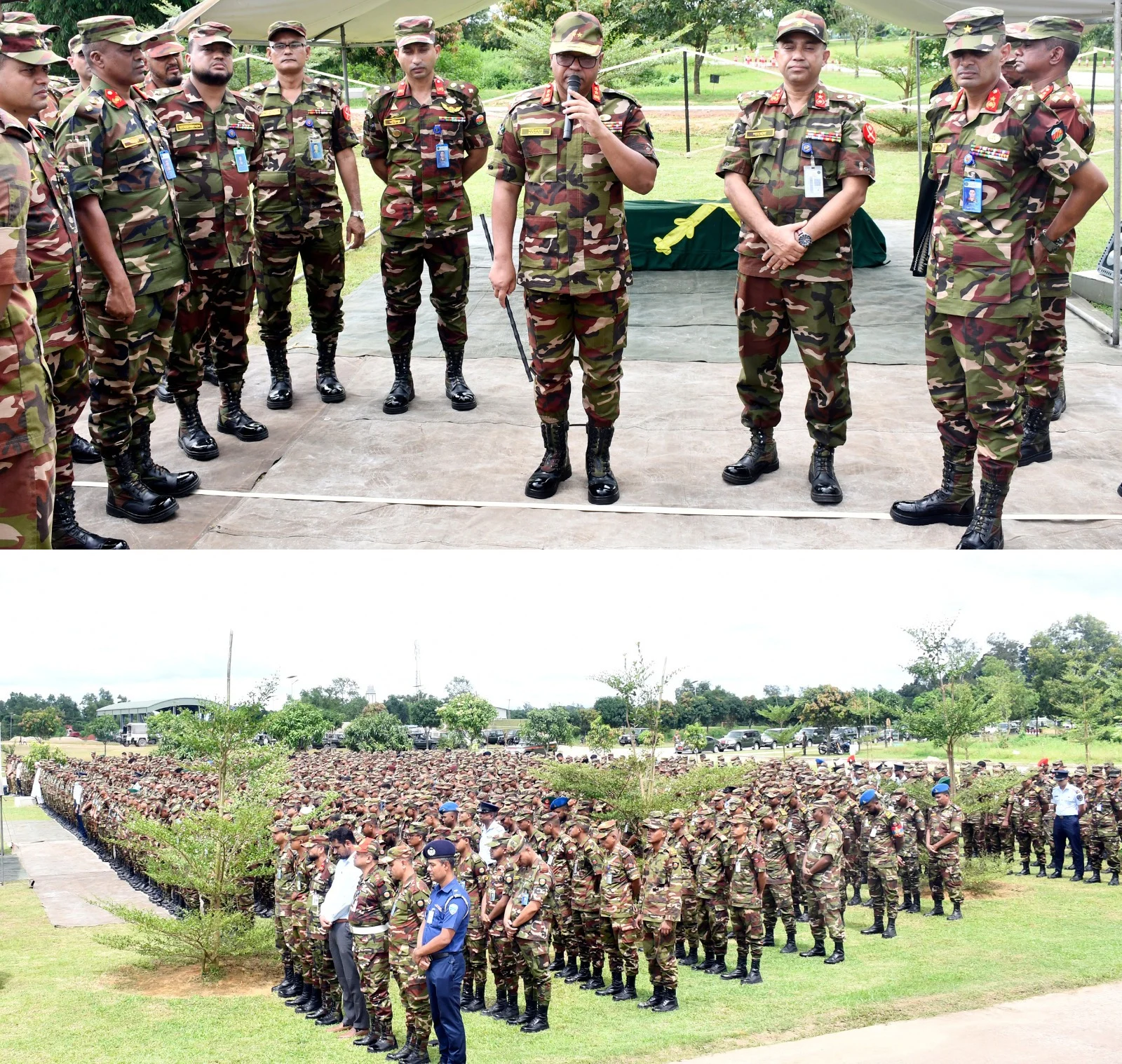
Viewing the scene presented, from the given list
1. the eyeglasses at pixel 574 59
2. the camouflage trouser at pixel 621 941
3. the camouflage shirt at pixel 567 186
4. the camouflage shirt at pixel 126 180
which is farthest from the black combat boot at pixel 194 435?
the camouflage trouser at pixel 621 941

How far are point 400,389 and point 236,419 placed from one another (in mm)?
979

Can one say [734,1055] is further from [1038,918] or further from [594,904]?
[1038,918]

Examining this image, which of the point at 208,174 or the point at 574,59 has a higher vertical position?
the point at 574,59

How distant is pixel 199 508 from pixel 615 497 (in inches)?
76.1

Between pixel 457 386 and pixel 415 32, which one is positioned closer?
pixel 415 32

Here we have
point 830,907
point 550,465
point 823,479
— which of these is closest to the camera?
point 823,479

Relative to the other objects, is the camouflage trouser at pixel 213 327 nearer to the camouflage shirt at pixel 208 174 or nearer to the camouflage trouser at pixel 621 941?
the camouflage shirt at pixel 208 174

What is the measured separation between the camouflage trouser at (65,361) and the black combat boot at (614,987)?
3.64 m

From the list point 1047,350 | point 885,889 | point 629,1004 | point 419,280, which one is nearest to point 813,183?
point 1047,350

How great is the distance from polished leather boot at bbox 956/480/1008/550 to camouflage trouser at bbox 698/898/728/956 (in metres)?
2.77

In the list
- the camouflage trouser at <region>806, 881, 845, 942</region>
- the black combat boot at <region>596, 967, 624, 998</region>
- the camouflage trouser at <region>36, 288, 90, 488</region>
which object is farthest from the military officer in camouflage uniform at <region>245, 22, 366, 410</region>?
the camouflage trouser at <region>806, 881, 845, 942</region>

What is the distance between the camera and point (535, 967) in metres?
5.65

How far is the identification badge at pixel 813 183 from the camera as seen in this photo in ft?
16.5

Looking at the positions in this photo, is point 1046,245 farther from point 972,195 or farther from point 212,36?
point 212,36
